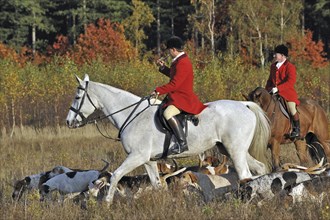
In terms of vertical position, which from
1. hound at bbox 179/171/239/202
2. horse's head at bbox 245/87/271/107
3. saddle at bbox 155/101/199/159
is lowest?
hound at bbox 179/171/239/202

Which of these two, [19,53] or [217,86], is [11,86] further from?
[19,53]

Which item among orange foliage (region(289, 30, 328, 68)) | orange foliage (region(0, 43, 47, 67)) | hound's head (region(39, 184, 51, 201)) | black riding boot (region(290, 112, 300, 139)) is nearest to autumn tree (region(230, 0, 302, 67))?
orange foliage (region(289, 30, 328, 68))

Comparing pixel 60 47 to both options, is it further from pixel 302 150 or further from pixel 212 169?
pixel 212 169

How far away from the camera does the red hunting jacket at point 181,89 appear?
993 centimetres

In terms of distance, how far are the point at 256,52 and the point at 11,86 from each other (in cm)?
2289

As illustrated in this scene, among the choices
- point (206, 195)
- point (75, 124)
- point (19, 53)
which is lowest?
point (19, 53)

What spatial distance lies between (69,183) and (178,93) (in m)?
2.52

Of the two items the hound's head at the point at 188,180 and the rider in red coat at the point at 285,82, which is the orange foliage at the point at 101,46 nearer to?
the rider in red coat at the point at 285,82

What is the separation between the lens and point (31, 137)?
24859mm

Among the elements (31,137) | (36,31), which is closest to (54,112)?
(31,137)

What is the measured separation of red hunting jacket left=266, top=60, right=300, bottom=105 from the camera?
1277 centimetres

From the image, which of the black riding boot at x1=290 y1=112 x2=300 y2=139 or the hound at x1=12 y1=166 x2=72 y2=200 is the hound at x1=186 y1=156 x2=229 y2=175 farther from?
the hound at x1=12 y1=166 x2=72 y2=200

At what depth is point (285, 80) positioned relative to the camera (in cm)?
1291

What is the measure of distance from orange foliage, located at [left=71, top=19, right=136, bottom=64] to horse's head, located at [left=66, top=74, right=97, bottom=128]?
35184mm
